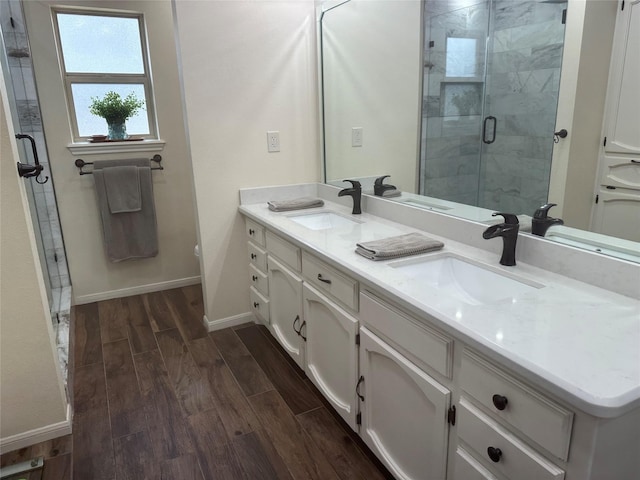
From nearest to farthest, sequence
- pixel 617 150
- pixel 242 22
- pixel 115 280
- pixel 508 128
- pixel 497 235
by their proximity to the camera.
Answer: pixel 617 150, pixel 497 235, pixel 508 128, pixel 242 22, pixel 115 280

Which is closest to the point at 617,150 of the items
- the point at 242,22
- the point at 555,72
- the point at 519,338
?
the point at 555,72

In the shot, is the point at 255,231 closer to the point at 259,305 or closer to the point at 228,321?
the point at 259,305

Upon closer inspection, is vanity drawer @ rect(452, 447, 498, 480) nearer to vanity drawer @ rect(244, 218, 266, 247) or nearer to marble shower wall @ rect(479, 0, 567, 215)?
marble shower wall @ rect(479, 0, 567, 215)

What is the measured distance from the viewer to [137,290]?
11.9 ft

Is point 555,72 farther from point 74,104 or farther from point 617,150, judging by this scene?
point 74,104

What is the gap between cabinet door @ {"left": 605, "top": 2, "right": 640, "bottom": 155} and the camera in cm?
127

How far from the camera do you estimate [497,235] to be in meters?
1.49

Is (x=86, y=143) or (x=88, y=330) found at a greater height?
(x=86, y=143)

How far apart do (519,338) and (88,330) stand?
286 centimetres

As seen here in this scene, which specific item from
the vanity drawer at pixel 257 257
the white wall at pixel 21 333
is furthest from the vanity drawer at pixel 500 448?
the white wall at pixel 21 333

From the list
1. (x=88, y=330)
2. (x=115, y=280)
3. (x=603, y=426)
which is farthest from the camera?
(x=115, y=280)

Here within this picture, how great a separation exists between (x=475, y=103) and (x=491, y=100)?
0.33 feet

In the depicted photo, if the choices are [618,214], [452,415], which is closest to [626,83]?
[618,214]

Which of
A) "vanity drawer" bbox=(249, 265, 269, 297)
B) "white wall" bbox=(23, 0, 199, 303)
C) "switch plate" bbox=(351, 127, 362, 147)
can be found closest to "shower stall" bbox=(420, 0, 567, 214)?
"switch plate" bbox=(351, 127, 362, 147)
